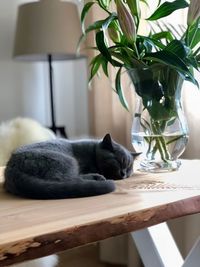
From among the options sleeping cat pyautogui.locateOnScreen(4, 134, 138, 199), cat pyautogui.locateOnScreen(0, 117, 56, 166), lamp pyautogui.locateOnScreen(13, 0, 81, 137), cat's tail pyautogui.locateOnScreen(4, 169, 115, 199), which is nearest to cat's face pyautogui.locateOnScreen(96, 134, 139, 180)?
sleeping cat pyautogui.locateOnScreen(4, 134, 138, 199)

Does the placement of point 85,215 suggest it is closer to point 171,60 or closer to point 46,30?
point 171,60

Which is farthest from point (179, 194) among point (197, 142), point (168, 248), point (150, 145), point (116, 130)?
point (116, 130)

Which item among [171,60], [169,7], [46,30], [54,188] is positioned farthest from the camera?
[46,30]

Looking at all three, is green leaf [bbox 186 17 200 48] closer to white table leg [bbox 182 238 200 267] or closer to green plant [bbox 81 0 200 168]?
green plant [bbox 81 0 200 168]

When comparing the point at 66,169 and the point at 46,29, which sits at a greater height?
the point at 46,29

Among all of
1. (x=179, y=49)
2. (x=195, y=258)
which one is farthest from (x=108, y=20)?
(x=195, y=258)

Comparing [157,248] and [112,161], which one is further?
[157,248]

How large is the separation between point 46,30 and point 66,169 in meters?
1.19

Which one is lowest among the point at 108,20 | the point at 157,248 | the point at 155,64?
the point at 157,248

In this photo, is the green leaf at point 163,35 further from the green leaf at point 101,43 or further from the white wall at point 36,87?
the white wall at point 36,87

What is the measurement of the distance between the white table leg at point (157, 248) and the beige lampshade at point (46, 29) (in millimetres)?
Result: 1050

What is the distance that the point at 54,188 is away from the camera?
720 millimetres

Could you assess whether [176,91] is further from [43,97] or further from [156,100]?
[43,97]

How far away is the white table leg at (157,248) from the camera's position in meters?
1.02
